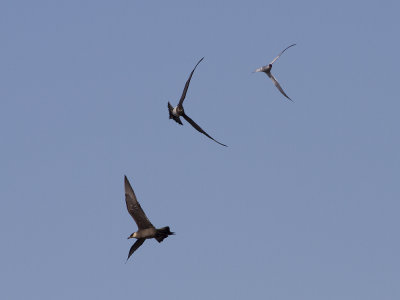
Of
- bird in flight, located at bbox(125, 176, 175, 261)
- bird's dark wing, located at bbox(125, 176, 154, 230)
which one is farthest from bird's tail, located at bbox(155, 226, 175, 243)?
bird's dark wing, located at bbox(125, 176, 154, 230)

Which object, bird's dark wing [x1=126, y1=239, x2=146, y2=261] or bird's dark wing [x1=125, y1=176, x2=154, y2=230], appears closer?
bird's dark wing [x1=125, y1=176, x2=154, y2=230]

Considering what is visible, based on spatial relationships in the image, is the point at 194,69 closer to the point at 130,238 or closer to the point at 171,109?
the point at 171,109

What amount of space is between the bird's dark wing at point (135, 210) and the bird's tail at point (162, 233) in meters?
1.91

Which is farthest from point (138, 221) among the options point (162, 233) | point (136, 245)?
point (162, 233)

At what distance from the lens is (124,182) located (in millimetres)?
75875

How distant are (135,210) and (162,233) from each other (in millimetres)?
4223

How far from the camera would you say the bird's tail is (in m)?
70.7

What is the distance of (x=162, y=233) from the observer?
7106cm

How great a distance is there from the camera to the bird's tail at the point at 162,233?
70688 millimetres

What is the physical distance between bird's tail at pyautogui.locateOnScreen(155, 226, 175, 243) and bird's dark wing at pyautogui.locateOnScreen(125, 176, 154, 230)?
191cm

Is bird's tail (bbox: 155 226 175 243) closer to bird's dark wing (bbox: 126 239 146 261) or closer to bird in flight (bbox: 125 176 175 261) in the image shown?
bird in flight (bbox: 125 176 175 261)

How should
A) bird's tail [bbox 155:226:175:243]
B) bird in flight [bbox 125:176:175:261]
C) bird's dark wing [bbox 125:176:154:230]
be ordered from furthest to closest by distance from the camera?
bird's dark wing [bbox 125:176:154:230] → bird in flight [bbox 125:176:175:261] → bird's tail [bbox 155:226:175:243]

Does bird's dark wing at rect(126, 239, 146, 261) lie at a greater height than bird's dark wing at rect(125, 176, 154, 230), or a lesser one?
lesser

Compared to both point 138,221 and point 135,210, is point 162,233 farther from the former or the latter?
point 135,210
